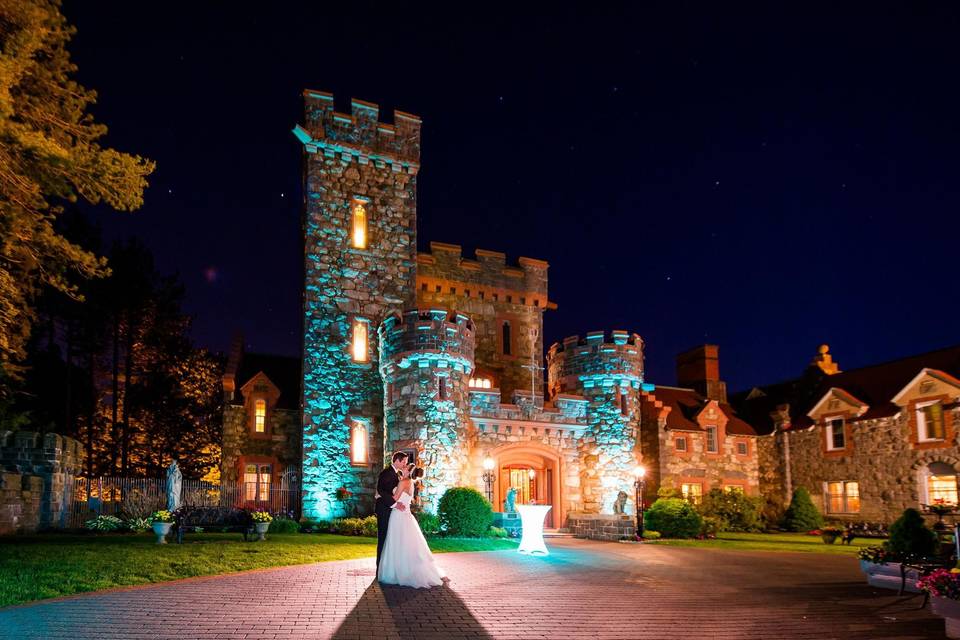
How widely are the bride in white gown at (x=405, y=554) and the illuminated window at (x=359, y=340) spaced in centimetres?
1696

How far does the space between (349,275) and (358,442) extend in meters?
6.34

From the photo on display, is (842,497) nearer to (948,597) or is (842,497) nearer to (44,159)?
(948,597)

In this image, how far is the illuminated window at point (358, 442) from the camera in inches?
1145

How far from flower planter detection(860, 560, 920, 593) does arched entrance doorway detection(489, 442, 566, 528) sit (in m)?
15.3

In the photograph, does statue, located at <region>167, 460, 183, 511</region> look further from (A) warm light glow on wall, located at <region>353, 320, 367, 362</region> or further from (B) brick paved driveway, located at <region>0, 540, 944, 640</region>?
(B) brick paved driveway, located at <region>0, 540, 944, 640</region>

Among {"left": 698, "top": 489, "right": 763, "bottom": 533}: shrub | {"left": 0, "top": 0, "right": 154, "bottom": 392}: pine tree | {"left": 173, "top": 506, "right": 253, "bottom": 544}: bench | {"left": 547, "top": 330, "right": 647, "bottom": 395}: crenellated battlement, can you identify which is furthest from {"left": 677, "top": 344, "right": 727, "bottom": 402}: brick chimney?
{"left": 0, "top": 0, "right": 154, "bottom": 392}: pine tree

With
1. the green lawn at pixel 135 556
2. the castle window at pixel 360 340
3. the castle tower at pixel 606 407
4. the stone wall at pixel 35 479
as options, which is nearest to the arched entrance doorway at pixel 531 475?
the castle tower at pixel 606 407

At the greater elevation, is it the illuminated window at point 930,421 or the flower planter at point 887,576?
the illuminated window at point 930,421

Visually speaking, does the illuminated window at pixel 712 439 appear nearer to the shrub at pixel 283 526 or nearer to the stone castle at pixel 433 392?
the stone castle at pixel 433 392

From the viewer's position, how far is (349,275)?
98.6ft

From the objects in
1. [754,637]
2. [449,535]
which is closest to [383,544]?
[754,637]

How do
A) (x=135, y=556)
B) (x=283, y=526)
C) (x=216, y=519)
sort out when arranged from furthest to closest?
(x=283, y=526)
(x=216, y=519)
(x=135, y=556)

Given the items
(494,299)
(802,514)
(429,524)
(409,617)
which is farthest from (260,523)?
(802,514)

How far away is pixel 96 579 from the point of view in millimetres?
12609
